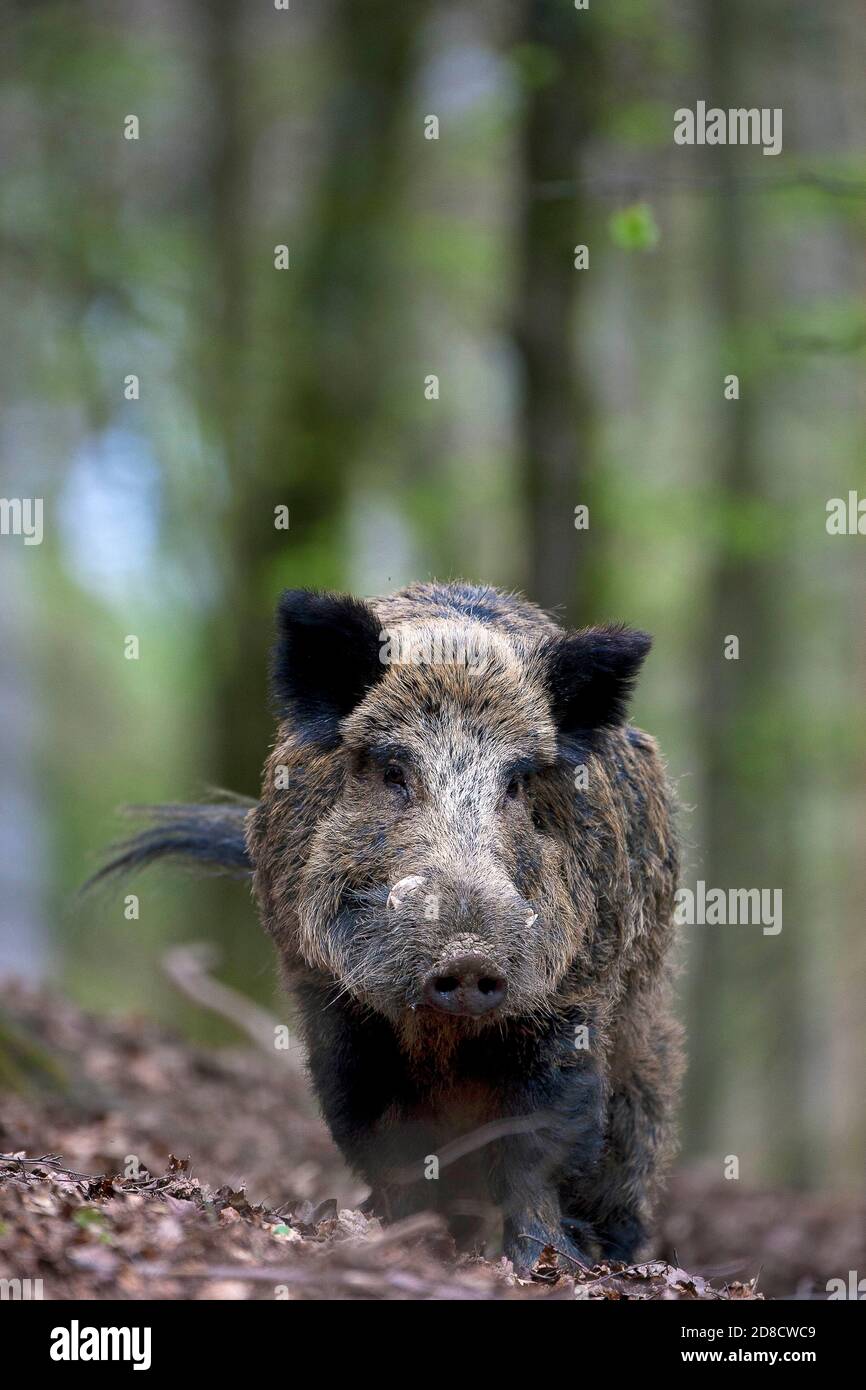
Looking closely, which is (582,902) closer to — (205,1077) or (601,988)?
(601,988)

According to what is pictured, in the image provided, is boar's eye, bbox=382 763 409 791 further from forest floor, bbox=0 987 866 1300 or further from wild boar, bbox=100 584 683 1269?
forest floor, bbox=0 987 866 1300

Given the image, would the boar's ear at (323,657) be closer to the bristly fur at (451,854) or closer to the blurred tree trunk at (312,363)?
the bristly fur at (451,854)

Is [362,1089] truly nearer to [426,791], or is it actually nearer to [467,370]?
[426,791]

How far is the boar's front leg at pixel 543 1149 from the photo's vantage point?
6348mm

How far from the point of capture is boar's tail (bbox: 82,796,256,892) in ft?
26.4

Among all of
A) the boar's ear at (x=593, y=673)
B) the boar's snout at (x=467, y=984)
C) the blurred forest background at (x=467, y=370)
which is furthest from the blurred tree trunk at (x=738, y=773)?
the boar's snout at (x=467, y=984)

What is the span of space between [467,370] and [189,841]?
13.4 meters

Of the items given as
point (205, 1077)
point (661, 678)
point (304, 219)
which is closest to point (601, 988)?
point (205, 1077)

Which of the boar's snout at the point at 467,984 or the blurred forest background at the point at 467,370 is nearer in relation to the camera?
A: the boar's snout at the point at 467,984

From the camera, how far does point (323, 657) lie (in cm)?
662

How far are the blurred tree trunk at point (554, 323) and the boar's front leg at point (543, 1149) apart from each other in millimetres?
5951

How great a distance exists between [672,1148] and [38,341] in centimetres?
960

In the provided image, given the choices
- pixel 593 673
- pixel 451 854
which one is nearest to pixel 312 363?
pixel 593 673

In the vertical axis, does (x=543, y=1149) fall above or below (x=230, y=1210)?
above
